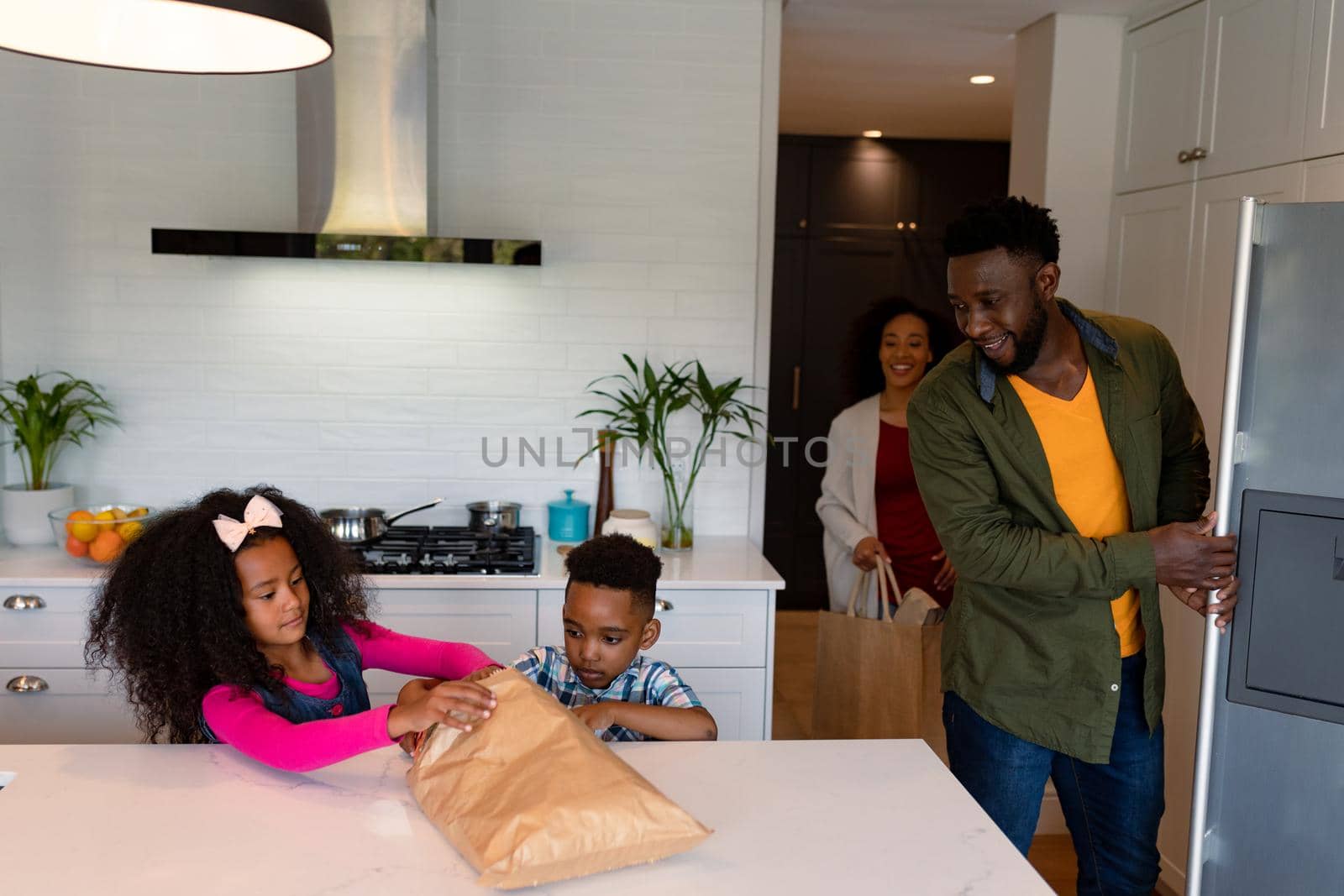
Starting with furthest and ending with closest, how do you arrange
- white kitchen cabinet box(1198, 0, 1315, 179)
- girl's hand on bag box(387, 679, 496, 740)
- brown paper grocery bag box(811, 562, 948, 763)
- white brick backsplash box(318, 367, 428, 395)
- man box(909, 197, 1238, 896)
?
1. white brick backsplash box(318, 367, 428, 395)
2. brown paper grocery bag box(811, 562, 948, 763)
3. white kitchen cabinet box(1198, 0, 1315, 179)
4. man box(909, 197, 1238, 896)
5. girl's hand on bag box(387, 679, 496, 740)

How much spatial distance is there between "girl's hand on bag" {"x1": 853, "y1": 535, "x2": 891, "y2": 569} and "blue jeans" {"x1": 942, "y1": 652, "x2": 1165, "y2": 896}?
94 centimetres

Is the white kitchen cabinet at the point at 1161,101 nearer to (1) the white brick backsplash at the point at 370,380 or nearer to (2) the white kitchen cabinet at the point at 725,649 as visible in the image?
(2) the white kitchen cabinet at the point at 725,649

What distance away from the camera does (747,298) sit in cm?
333

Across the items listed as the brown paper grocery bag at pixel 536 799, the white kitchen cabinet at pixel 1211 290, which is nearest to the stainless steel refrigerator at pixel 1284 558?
the white kitchen cabinet at pixel 1211 290

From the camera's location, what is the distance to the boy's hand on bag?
1.63 metres

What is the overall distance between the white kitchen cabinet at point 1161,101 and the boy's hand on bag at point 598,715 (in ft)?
6.74

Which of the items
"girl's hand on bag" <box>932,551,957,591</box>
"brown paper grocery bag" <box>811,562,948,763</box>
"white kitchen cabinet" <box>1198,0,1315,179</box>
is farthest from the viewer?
"girl's hand on bag" <box>932,551,957,591</box>

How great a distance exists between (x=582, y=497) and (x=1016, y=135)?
1.69 m

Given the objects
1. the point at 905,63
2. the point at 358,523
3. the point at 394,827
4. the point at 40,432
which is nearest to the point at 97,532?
the point at 40,432

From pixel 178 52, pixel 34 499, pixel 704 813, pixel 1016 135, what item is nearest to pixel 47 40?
pixel 178 52

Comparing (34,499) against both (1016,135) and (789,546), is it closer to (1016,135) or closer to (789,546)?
(1016,135)

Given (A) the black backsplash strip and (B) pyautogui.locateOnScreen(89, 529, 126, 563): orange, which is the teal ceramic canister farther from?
(B) pyautogui.locateOnScreen(89, 529, 126, 563): orange

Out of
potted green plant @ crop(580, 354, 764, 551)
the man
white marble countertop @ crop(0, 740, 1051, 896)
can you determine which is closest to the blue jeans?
the man

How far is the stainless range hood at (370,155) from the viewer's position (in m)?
2.86
